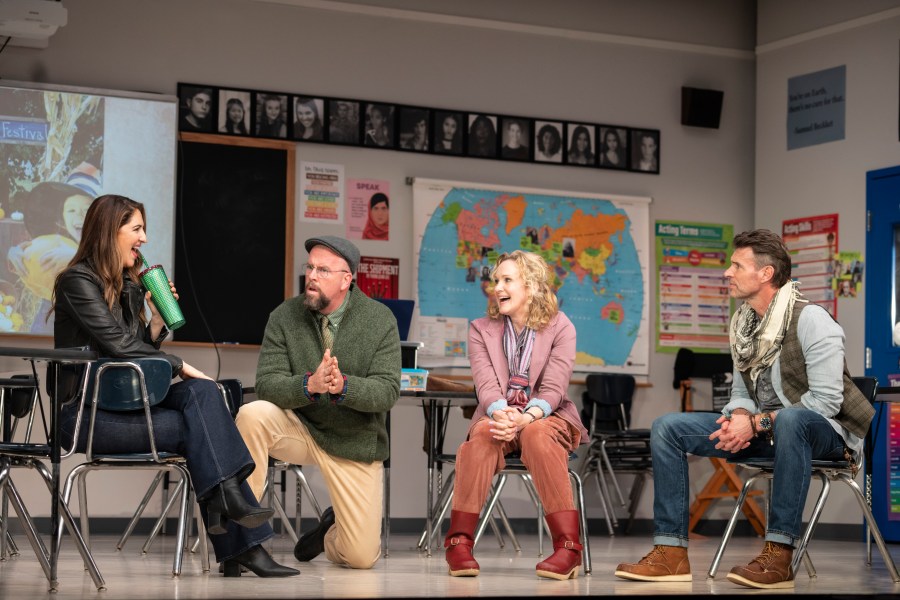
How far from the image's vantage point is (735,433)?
12.7 feet

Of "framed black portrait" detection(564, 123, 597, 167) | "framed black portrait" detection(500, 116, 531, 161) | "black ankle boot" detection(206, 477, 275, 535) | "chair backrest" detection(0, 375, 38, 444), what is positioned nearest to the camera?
"black ankle boot" detection(206, 477, 275, 535)

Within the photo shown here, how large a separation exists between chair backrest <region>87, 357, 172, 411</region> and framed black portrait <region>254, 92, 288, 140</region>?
336cm

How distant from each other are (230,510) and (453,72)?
4.39 meters

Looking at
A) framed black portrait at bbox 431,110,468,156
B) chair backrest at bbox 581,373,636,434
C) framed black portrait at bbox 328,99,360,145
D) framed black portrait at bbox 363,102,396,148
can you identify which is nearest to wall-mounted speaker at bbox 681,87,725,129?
framed black portrait at bbox 431,110,468,156

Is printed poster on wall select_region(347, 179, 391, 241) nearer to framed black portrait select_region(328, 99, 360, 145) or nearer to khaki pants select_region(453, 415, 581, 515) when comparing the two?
framed black portrait select_region(328, 99, 360, 145)

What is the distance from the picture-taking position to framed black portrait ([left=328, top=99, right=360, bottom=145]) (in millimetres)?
7074

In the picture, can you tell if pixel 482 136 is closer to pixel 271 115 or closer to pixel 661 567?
pixel 271 115

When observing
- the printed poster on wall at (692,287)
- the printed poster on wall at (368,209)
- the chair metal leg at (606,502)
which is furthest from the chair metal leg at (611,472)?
the printed poster on wall at (368,209)

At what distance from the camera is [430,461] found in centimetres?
554

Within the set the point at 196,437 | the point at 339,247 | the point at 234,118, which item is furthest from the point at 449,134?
the point at 196,437

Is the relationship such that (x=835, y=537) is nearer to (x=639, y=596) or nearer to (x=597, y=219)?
(x=597, y=219)

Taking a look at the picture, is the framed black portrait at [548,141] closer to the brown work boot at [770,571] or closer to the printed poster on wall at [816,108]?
the printed poster on wall at [816,108]

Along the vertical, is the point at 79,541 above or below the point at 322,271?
below

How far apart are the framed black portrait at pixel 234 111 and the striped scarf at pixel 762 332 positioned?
3.67 m
